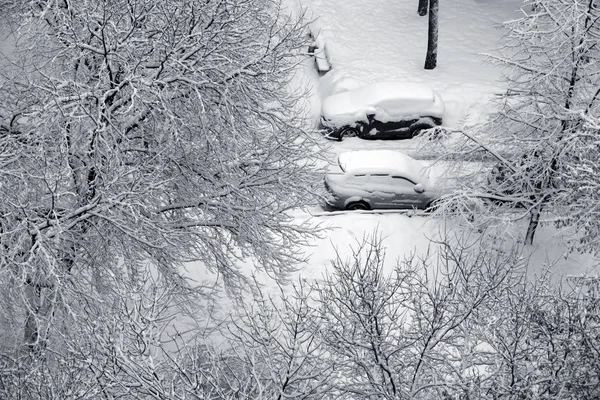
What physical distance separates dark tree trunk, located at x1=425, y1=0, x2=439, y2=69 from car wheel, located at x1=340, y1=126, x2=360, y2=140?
4676 mm

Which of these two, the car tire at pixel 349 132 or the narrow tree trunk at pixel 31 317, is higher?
the narrow tree trunk at pixel 31 317

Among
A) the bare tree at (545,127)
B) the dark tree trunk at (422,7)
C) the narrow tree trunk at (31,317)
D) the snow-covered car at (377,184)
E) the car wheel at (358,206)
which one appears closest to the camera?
the narrow tree trunk at (31,317)

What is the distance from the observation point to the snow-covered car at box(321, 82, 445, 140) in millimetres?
19547

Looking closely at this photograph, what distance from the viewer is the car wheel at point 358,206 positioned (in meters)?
Result: 16.9

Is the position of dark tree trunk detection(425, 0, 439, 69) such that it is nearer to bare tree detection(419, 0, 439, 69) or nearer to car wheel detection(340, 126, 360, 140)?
bare tree detection(419, 0, 439, 69)

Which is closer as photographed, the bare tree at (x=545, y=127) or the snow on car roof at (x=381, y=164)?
the bare tree at (x=545, y=127)

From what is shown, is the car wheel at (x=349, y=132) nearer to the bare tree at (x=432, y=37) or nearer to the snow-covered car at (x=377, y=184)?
the snow-covered car at (x=377, y=184)

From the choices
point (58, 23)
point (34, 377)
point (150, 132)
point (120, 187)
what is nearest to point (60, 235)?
point (120, 187)

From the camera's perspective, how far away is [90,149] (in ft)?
36.0

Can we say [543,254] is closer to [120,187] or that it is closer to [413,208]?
[413,208]

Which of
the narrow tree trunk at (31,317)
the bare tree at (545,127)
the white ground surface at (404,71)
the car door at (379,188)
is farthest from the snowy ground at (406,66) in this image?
the narrow tree trunk at (31,317)

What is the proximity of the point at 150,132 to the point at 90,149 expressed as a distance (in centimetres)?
121

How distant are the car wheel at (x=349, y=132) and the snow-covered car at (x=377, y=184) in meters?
2.63

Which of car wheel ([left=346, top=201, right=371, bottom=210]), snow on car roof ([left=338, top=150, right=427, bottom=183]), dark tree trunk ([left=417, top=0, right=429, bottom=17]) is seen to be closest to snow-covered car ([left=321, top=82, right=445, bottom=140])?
snow on car roof ([left=338, top=150, right=427, bottom=183])
